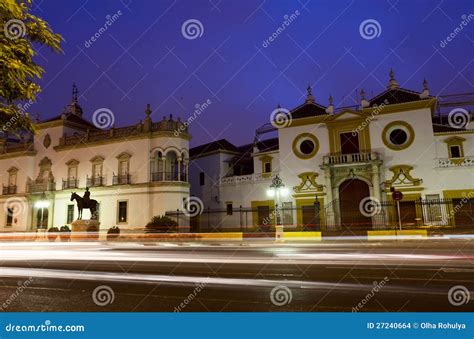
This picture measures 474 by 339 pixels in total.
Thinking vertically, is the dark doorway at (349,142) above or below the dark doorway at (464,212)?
above

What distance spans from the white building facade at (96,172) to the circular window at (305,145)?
9274mm

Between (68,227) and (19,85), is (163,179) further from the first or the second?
(19,85)

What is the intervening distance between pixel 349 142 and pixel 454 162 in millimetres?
7332

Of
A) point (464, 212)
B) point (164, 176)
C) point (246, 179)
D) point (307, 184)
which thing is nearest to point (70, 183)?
point (164, 176)

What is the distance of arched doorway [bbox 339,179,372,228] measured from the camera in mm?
27688

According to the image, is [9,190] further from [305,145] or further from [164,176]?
[305,145]

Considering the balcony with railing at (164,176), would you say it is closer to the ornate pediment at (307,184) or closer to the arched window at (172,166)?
the arched window at (172,166)

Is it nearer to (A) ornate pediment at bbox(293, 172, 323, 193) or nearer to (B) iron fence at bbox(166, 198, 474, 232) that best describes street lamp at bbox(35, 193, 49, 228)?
(B) iron fence at bbox(166, 198, 474, 232)

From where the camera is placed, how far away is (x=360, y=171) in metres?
27.8

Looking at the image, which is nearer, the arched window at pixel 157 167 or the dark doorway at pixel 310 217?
Result: the dark doorway at pixel 310 217

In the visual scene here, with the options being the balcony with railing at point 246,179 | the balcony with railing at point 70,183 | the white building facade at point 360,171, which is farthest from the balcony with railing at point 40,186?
the balcony with railing at point 246,179

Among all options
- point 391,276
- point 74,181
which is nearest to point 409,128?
point 391,276

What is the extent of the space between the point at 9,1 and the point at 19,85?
120 cm

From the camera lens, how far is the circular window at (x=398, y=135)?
26938mm
